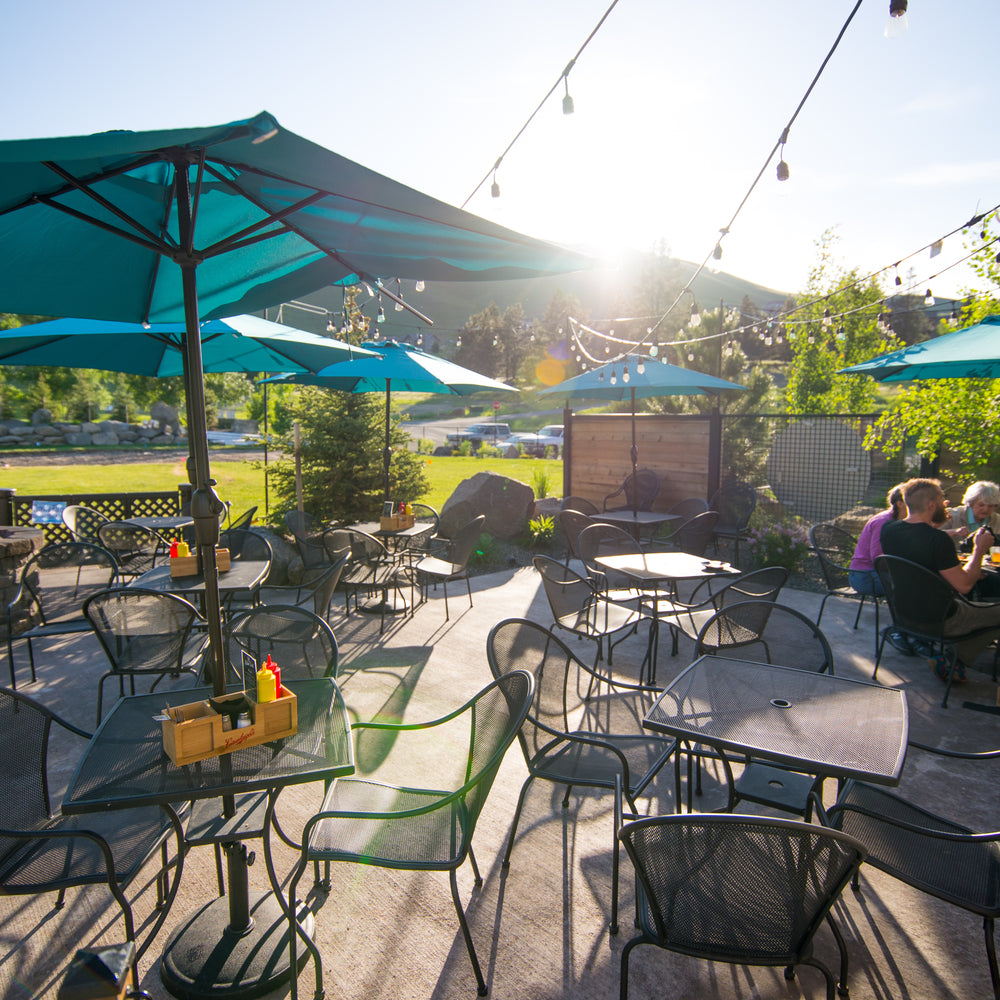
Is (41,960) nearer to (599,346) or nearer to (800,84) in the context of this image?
(800,84)

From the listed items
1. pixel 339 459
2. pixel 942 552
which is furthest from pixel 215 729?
pixel 339 459

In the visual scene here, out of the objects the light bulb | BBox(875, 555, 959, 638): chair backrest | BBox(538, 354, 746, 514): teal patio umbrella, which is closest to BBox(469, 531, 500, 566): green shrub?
BBox(538, 354, 746, 514): teal patio umbrella

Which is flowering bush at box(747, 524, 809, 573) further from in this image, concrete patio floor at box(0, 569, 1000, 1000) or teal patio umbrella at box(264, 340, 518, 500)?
concrete patio floor at box(0, 569, 1000, 1000)

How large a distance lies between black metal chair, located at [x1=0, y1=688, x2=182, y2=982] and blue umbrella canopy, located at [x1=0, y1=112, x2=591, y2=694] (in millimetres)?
566

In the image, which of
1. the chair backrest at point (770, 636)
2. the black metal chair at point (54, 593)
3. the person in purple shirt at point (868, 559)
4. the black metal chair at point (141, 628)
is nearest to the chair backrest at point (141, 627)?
the black metal chair at point (141, 628)

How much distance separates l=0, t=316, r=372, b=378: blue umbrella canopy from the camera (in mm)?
5414

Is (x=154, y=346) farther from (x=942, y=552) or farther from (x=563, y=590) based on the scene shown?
(x=942, y=552)

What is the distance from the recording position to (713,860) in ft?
5.11

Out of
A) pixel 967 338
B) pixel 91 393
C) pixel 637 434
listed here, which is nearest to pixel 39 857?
pixel 967 338

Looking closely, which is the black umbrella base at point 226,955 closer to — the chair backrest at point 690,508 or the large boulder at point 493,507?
the chair backrest at point 690,508

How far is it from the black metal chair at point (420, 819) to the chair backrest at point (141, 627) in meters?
1.55

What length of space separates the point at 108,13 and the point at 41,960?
16.1ft

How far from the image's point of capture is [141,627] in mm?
3510

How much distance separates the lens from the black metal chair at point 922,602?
3.98 meters
